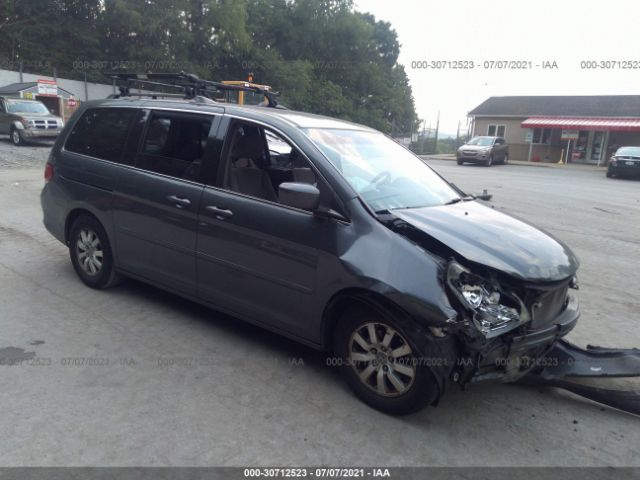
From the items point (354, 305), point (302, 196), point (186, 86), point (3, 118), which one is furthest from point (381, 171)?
point (3, 118)

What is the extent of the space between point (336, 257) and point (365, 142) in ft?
4.63

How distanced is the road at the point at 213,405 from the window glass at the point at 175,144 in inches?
50.4

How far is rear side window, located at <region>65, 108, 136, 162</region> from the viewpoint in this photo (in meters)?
4.98

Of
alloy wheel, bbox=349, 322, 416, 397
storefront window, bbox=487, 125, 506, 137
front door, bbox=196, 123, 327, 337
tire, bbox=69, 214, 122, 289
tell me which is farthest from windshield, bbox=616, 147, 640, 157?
alloy wheel, bbox=349, 322, 416, 397

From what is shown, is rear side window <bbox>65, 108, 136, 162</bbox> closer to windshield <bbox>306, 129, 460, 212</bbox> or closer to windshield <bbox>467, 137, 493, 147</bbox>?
windshield <bbox>306, 129, 460, 212</bbox>

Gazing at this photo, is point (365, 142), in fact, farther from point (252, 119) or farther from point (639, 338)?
point (639, 338)

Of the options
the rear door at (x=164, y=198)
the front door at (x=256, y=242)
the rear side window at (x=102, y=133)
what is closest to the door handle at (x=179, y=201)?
the rear door at (x=164, y=198)

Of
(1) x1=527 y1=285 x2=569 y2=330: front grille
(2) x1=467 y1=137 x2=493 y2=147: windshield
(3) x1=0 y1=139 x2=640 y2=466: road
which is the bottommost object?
(3) x1=0 y1=139 x2=640 y2=466: road

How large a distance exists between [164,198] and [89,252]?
4.30ft

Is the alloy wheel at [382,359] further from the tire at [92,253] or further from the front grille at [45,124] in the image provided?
the front grille at [45,124]

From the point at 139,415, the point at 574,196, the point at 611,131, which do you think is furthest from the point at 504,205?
the point at 611,131

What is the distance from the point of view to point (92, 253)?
519 cm

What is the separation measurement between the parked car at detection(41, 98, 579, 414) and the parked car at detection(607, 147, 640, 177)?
75.1 feet

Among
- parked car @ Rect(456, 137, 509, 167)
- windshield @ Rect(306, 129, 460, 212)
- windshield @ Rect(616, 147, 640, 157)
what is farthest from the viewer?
parked car @ Rect(456, 137, 509, 167)
